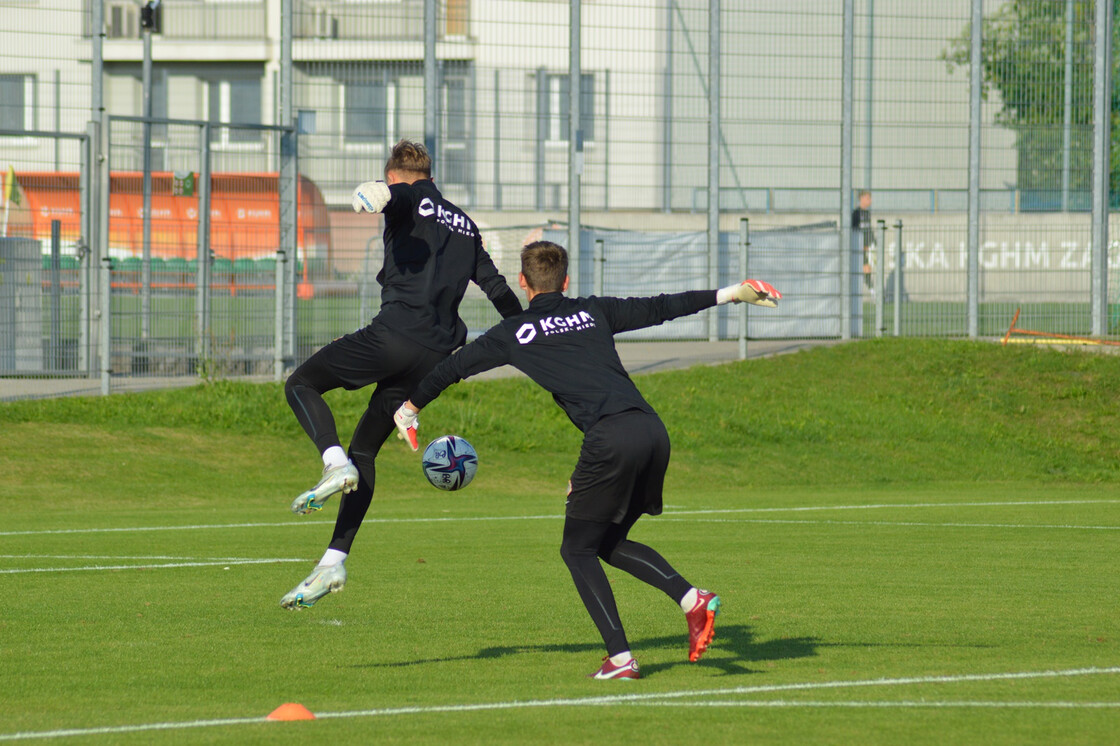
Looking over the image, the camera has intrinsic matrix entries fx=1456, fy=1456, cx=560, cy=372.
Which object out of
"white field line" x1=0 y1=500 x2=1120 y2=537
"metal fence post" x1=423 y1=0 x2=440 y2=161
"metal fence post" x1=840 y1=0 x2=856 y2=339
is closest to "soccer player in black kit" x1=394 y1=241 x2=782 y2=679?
"white field line" x1=0 y1=500 x2=1120 y2=537

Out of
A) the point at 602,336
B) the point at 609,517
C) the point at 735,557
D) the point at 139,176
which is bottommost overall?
the point at 735,557

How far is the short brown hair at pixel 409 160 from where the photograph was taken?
7.33 meters

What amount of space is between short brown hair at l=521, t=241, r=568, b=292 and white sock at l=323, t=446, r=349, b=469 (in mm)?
1296

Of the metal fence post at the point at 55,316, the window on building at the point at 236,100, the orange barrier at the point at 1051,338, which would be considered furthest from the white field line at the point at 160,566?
the window on building at the point at 236,100

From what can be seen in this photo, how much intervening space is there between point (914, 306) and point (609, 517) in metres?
15.9

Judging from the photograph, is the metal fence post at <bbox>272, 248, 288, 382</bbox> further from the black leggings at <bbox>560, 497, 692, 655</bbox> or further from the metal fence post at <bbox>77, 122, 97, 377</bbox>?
the black leggings at <bbox>560, 497, 692, 655</bbox>

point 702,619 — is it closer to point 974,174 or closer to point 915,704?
point 915,704

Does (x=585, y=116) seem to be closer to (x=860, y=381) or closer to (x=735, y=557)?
(x=860, y=381)

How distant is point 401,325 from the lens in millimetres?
7219

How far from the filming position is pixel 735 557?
1033cm

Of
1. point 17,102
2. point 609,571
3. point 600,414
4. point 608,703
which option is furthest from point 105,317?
point 608,703

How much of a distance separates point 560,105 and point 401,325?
43.4 ft

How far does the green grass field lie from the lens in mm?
5543

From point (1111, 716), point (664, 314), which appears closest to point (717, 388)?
point (664, 314)
